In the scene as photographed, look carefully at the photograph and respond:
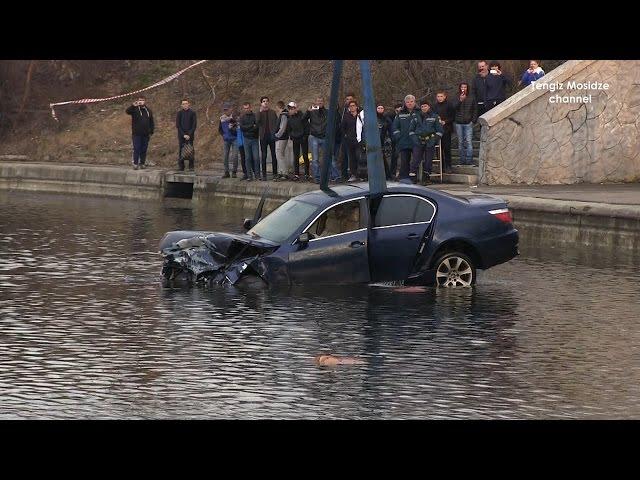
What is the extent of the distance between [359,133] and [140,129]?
7.62 m

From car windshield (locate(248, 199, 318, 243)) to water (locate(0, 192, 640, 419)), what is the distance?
2.55 ft

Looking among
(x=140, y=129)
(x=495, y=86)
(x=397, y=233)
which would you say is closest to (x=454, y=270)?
(x=397, y=233)

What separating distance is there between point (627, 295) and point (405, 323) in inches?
157

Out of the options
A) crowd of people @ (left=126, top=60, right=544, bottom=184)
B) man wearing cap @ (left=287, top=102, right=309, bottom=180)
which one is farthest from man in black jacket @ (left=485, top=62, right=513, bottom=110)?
man wearing cap @ (left=287, top=102, right=309, bottom=180)

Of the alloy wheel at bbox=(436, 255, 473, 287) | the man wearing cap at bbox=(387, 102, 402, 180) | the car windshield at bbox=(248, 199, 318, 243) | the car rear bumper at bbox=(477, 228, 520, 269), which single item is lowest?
the alloy wheel at bbox=(436, 255, 473, 287)

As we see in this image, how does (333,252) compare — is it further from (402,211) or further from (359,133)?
(359,133)

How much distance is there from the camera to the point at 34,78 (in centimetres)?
5000

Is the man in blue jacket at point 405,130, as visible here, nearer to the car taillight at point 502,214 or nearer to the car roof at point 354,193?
the car taillight at point 502,214

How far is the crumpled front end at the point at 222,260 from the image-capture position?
20219 millimetres

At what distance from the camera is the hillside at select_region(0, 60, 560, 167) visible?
4112 centimetres

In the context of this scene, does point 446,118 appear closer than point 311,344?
No

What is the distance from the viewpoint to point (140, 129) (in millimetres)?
39344

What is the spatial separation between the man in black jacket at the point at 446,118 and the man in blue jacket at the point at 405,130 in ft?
4.09

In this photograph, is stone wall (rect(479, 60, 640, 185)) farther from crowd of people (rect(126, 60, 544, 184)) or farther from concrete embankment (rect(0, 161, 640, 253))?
concrete embankment (rect(0, 161, 640, 253))
